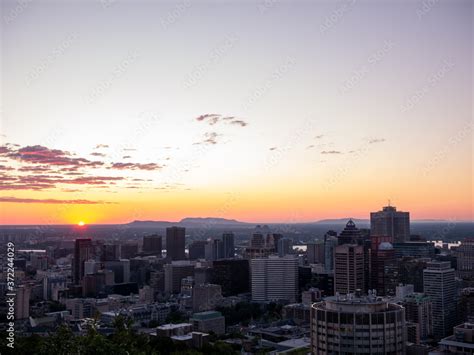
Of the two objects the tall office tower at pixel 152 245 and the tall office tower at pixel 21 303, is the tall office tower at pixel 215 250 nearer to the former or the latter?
the tall office tower at pixel 152 245

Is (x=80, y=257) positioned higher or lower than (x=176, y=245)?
lower

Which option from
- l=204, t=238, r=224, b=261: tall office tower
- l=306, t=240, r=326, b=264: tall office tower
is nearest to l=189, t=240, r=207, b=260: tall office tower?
l=204, t=238, r=224, b=261: tall office tower

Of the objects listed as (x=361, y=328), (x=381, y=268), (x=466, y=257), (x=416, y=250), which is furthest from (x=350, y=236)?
(x=361, y=328)

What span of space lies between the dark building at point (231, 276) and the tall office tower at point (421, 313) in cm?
1987

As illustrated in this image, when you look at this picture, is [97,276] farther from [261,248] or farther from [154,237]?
[154,237]

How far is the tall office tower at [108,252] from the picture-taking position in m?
59.9

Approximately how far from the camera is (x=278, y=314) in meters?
36.1

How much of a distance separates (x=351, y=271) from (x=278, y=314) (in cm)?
647

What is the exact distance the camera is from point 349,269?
38750mm

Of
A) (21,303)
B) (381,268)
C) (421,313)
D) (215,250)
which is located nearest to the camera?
(421,313)

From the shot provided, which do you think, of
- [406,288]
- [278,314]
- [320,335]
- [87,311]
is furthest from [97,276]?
[320,335]

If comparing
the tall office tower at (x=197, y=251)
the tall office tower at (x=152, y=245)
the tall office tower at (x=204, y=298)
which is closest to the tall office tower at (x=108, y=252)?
the tall office tower at (x=152, y=245)

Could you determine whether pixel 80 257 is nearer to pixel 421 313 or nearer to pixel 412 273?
pixel 412 273

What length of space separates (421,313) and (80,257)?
109 ft
